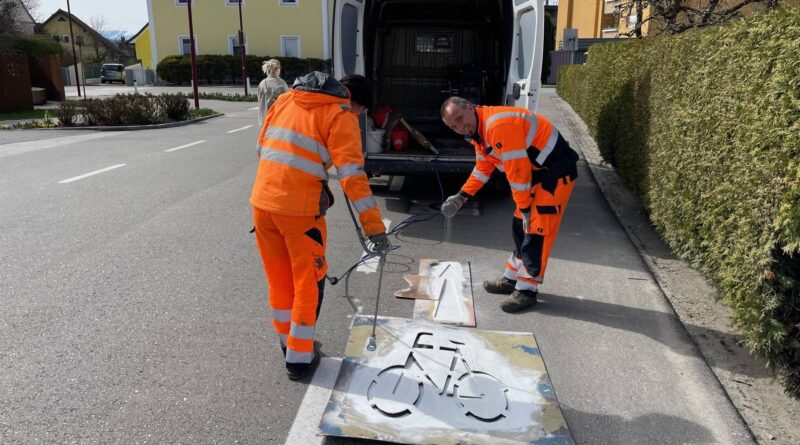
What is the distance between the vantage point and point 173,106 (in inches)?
686

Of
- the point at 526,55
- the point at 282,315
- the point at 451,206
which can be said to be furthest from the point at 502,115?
the point at 526,55

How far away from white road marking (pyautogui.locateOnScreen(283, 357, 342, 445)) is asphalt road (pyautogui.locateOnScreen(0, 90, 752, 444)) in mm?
55

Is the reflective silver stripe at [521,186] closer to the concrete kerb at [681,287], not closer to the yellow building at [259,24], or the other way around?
the concrete kerb at [681,287]

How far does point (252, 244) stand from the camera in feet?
19.4

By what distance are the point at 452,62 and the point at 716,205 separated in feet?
20.2

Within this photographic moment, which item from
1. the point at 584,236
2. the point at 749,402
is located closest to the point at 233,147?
the point at 584,236

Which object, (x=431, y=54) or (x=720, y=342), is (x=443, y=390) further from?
(x=431, y=54)

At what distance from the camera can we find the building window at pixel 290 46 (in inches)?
1564

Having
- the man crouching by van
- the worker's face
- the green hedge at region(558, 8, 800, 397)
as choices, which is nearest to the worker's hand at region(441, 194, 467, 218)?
the man crouching by van

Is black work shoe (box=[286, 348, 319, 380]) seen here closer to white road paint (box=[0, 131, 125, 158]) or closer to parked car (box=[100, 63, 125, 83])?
white road paint (box=[0, 131, 125, 158])

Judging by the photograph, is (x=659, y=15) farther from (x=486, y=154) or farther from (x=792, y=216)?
(x=792, y=216)

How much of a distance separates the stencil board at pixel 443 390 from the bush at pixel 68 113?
15012mm

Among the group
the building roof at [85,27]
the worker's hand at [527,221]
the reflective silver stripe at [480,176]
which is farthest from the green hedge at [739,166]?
the building roof at [85,27]

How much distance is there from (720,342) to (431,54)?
682 cm
